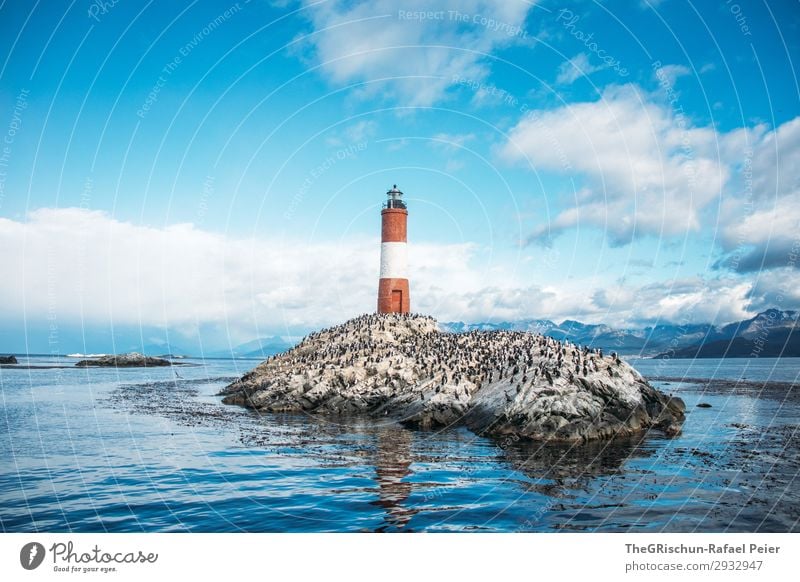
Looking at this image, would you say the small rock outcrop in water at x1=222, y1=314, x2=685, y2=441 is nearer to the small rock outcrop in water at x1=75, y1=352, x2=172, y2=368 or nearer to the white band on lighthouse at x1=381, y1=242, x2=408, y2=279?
the white band on lighthouse at x1=381, y1=242, x2=408, y2=279

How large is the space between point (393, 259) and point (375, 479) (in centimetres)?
3964

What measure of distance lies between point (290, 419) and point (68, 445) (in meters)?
13.3

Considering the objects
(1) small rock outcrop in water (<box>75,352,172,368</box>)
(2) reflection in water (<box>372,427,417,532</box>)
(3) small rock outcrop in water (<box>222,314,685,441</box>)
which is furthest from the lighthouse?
(1) small rock outcrop in water (<box>75,352,172,368</box>)

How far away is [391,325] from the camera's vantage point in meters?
53.6

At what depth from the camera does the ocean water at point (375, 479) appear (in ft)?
45.5

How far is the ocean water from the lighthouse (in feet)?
83.7

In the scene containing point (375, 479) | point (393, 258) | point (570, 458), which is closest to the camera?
point (375, 479)

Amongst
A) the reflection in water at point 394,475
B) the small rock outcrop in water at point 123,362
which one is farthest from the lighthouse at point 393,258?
the small rock outcrop in water at point 123,362

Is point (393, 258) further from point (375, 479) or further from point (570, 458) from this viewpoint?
point (375, 479)

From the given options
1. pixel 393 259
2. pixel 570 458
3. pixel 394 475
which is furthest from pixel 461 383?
pixel 393 259

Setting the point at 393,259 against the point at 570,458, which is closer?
the point at 570,458

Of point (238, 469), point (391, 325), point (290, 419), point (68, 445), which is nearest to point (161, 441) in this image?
point (68, 445)

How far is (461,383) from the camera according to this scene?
35531mm
